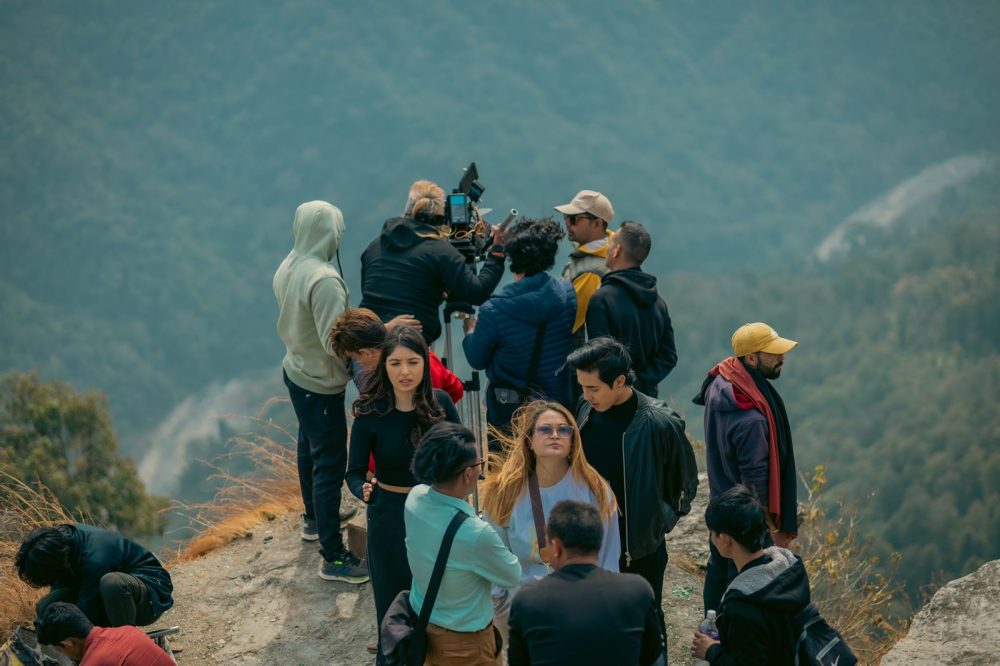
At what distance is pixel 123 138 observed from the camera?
500 ft

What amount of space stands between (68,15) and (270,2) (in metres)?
33.0

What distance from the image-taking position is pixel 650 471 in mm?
3254

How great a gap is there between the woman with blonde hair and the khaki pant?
243 mm

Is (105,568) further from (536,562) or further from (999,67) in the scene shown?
(999,67)

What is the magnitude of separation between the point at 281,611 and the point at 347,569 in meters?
0.37

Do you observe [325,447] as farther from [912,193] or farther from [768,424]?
[912,193]

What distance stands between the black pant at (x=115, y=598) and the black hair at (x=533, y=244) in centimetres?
182

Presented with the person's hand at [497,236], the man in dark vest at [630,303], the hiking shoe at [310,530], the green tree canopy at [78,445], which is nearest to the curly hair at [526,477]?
the man in dark vest at [630,303]

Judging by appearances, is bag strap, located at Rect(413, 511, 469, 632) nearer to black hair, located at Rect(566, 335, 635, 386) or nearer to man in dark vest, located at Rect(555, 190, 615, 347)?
black hair, located at Rect(566, 335, 635, 386)

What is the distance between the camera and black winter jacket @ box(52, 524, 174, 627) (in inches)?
136

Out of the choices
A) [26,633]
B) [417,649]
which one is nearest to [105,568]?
[26,633]

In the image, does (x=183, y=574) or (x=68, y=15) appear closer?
(x=183, y=574)

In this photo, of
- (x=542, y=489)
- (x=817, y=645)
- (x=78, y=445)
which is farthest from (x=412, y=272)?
(x=78, y=445)

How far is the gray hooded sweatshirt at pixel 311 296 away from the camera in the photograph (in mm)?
4262
